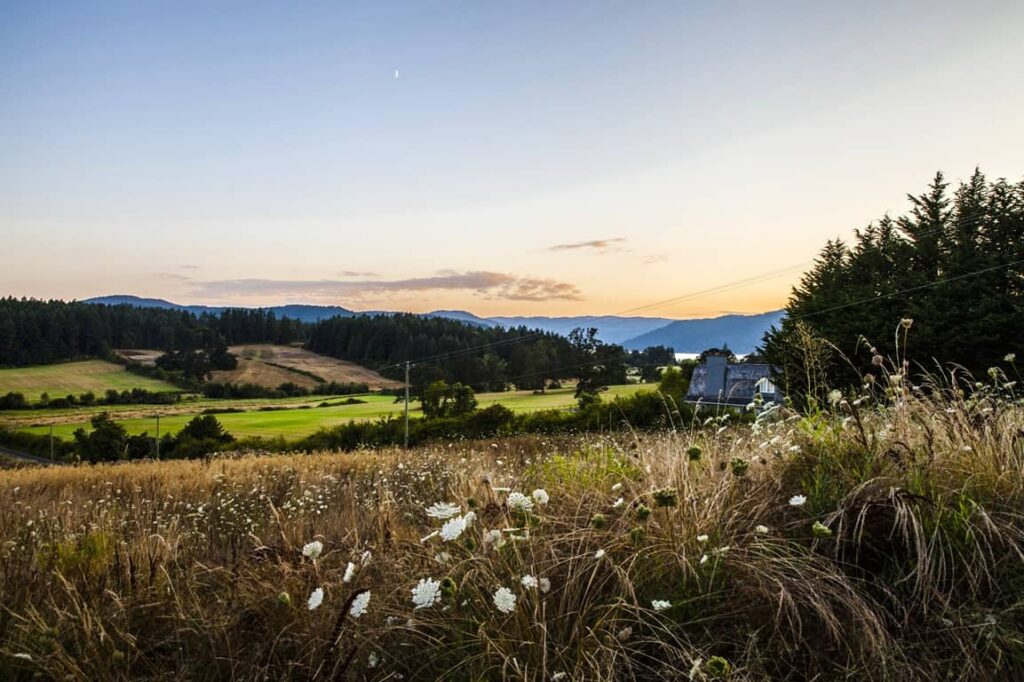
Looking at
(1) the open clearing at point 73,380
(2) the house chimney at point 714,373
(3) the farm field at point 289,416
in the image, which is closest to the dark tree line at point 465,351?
(3) the farm field at point 289,416

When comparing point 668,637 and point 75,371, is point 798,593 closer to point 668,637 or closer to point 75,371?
point 668,637

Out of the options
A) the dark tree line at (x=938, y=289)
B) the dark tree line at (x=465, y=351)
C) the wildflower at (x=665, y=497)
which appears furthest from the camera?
the dark tree line at (x=465, y=351)

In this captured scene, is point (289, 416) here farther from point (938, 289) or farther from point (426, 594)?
point (426, 594)

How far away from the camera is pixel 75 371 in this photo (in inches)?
2196

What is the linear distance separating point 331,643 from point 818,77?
45.4 ft

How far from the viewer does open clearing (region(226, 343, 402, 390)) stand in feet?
202

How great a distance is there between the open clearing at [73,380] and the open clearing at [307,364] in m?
10.4

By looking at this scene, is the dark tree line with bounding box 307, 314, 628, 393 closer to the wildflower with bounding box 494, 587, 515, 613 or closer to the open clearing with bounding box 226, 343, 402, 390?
the open clearing with bounding box 226, 343, 402, 390

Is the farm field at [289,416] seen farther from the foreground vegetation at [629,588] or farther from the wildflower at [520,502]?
the wildflower at [520,502]

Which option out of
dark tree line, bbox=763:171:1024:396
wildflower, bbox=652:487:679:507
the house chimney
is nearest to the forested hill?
the house chimney

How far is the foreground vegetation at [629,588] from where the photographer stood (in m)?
2.06

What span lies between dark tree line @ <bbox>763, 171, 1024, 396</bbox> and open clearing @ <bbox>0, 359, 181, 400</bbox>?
193 feet

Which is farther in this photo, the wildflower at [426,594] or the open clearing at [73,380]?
the open clearing at [73,380]

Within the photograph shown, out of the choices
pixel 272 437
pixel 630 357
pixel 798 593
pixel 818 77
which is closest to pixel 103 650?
pixel 798 593
